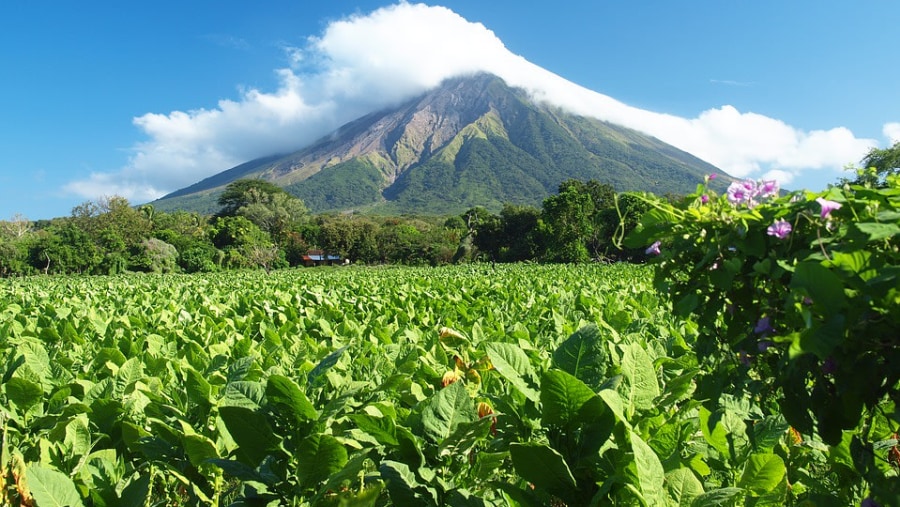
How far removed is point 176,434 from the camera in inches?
80.0

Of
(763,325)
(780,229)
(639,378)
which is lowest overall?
(639,378)

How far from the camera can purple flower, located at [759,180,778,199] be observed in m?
1.45

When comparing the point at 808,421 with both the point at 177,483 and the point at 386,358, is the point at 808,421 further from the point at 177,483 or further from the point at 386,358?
the point at 177,483

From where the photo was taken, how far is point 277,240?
268 feet

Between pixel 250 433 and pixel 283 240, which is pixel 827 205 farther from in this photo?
pixel 283 240

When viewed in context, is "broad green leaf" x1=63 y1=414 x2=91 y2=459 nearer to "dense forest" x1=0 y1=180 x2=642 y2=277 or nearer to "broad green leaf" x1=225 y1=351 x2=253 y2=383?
A: "broad green leaf" x1=225 y1=351 x2=253 y2=383

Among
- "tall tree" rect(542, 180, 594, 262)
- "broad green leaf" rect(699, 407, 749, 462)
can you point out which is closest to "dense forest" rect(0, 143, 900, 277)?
"tall tree" rect(542, 180, 594, 262)

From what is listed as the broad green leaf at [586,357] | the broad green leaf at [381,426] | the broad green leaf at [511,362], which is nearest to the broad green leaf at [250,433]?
the broad green leaf at [381,426]

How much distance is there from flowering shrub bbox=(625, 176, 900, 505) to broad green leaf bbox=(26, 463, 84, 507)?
1884 millimetres

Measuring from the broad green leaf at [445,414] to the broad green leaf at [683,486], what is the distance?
0.67m

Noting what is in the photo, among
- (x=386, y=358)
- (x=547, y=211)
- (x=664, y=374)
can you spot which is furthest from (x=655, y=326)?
(x=547, y=211)

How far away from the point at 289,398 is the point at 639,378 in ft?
4.10

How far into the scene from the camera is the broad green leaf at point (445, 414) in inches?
71.7

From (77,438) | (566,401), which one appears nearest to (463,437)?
(566,401)
